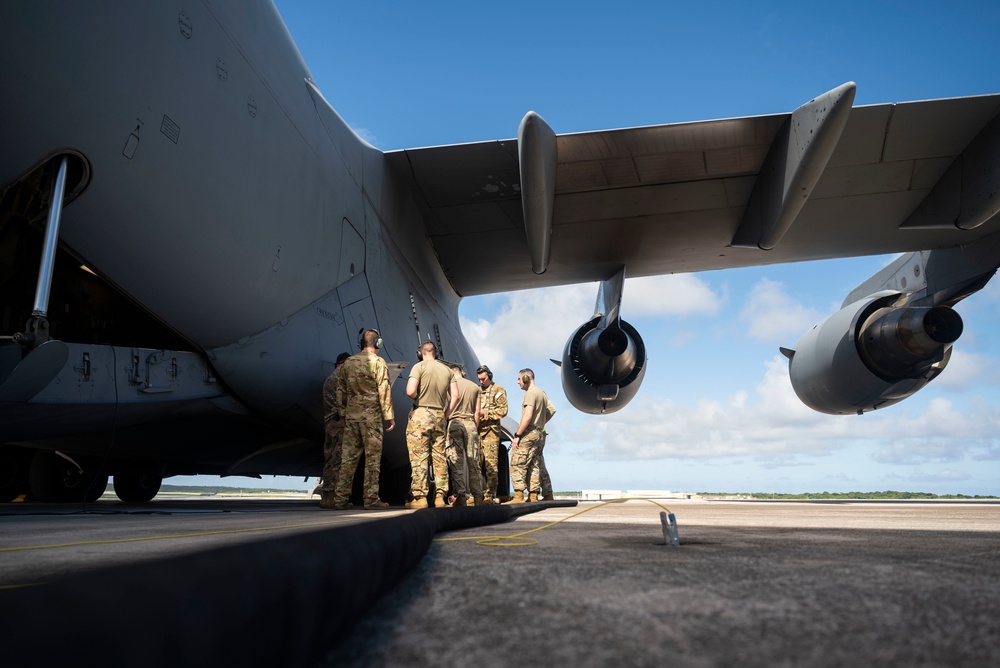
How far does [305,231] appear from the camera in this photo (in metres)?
5.66

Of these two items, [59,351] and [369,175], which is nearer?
[59,351]

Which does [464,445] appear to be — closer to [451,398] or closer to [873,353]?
[451,398]

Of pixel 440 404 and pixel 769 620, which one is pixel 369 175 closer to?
pixel 440 404

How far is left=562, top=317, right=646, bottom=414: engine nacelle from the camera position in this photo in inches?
380

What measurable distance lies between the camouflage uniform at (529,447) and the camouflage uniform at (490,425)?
0.26 metres

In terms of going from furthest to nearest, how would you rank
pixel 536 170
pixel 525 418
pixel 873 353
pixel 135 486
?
1. pixel 135 486
2. pixel 873 353
3. pixel 525 418
4. pixel 536 170

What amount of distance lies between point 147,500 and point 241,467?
275 centimetres

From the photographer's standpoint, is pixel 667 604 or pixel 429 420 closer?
pixel 667 604

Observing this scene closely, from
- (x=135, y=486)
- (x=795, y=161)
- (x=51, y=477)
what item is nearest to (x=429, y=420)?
(x=795, y=161)

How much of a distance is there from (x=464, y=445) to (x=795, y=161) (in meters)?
3.97

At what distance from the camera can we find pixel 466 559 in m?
2.17

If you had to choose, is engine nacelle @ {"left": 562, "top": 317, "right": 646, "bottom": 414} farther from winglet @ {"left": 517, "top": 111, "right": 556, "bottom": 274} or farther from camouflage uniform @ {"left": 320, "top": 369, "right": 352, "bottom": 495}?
camouflage uniform @ {"left": 320, "top": 369, "right": 352, "bottom": 495}

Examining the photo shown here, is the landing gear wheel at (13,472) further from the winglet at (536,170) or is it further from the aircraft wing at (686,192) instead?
the winglet at (536,170)

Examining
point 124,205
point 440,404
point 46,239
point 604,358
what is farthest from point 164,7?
point 604,358
